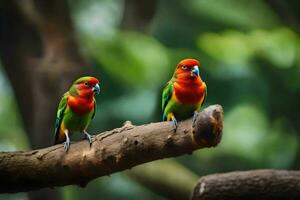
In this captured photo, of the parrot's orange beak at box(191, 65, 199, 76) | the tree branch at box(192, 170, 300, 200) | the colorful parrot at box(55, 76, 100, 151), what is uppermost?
the parrot's orange beak at box(191, 65, 199, 76)

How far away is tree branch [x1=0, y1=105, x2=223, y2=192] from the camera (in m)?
2.55

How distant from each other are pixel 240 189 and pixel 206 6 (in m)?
3.42

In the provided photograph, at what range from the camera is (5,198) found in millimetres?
6461

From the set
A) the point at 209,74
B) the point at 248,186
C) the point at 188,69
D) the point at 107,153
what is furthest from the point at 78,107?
the point at 209,74

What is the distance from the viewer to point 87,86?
106 inches

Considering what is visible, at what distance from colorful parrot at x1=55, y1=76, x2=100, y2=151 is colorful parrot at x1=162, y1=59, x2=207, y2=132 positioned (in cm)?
31

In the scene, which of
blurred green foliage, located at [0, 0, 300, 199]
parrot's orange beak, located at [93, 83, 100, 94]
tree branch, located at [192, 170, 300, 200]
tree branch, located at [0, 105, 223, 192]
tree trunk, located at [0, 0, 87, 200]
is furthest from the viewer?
blurred green foliage, located at [0, 0, 300, 199]

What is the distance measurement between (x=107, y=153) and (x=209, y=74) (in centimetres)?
326

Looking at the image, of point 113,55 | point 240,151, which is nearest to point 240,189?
point 113,55

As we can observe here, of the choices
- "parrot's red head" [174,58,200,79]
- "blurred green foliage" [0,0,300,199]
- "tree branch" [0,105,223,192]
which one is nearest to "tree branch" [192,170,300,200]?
"tree branch" [0,105,223,192]

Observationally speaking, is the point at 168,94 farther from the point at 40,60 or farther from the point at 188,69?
the point at 40,60

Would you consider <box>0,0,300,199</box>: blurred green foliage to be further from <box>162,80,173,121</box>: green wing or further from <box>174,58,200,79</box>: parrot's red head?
<box>174,58,200,79</box>: parrot's red head

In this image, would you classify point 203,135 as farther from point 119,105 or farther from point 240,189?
point 119,105

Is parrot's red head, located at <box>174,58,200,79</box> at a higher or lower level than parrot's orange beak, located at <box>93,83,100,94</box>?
higher
